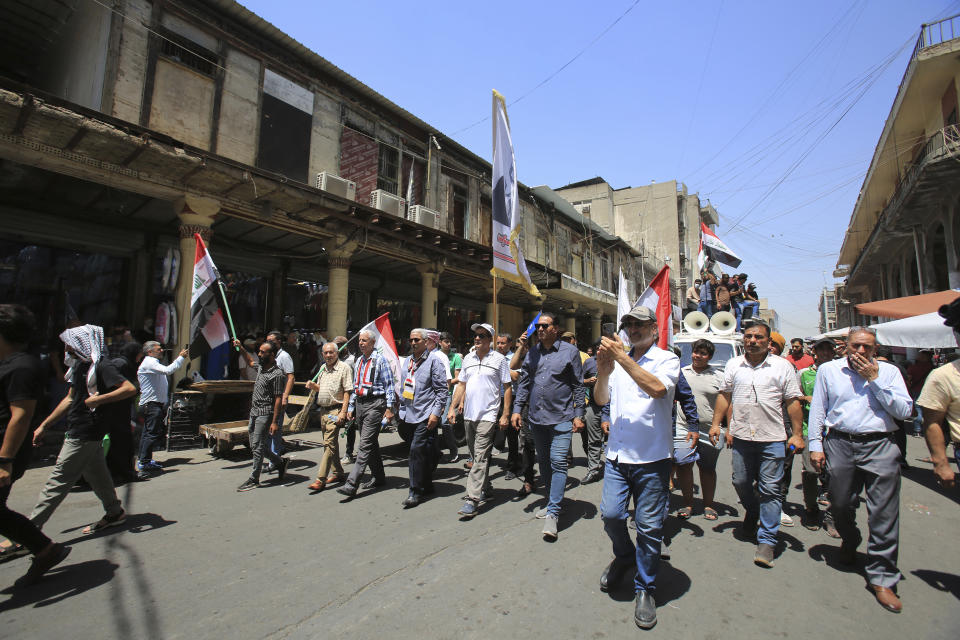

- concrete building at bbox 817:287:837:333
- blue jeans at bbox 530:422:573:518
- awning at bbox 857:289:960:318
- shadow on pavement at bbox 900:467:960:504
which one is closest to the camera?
blue jeans at bbox 530:422:573:518

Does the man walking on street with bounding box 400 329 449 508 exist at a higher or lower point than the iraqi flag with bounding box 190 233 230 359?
lower

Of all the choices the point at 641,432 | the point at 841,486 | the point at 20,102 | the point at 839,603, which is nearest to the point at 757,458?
the point at 841,486

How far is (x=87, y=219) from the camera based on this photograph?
9.70 m

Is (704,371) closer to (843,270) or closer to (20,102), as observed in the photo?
(20,102)

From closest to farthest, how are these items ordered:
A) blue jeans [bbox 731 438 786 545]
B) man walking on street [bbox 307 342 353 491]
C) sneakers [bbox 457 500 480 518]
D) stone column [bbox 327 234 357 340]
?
blue jeans [bbox 731 438 786 545], sneakers [bbox 457 500 480 518], man walking on street [bbox 307 342 353 491], stone column [bbox 327 234 357 340]

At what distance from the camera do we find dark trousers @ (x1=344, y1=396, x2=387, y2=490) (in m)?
5.25

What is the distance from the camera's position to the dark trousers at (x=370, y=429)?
525 cm

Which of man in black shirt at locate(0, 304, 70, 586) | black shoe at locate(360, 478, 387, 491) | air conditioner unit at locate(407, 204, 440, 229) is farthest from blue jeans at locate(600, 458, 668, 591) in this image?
air conditioner unit at locate(407, 204, 440, 229)

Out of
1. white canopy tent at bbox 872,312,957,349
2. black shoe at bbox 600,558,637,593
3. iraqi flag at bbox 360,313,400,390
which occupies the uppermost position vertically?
white canopy tent at bbox 872,312,957,349

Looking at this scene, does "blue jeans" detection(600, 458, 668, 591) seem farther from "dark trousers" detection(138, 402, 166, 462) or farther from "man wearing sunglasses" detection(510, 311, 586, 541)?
"dark trousers" detection(138, 402, 166, 462)

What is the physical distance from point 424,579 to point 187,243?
8.72 metres

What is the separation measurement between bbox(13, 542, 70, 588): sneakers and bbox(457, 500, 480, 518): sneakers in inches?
125

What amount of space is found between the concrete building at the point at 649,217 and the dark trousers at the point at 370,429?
32.5 m

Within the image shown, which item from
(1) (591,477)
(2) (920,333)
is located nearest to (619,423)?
(1) (591,477)
